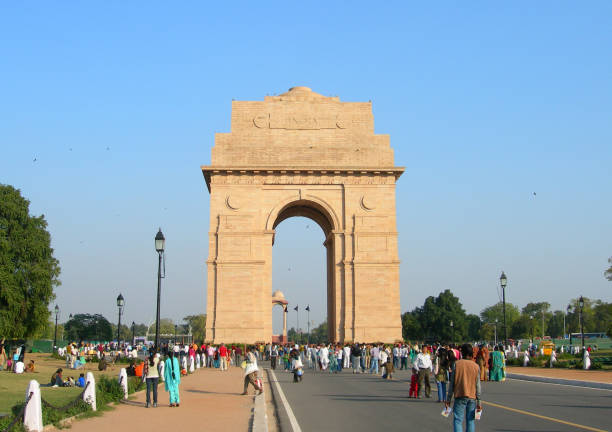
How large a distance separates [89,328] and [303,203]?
5196 cm

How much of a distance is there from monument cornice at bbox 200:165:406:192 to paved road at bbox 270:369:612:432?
23890 mm

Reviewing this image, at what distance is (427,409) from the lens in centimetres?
1430

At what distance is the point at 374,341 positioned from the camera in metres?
41.3

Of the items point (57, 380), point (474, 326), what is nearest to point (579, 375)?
point (57, 380)

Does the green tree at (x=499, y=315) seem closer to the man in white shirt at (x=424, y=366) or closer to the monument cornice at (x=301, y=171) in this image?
the monument cornice at (x=301, y=171)

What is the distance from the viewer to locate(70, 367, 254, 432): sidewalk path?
1176 centimetres

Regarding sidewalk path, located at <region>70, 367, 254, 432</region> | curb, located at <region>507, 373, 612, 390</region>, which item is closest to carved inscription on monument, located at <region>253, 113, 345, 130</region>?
curb, located at <region>507, 373, 612, 390</region>

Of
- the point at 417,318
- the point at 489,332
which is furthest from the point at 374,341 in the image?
the point at 489,332

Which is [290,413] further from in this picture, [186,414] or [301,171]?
[301,171]

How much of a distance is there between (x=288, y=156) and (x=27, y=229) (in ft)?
53.1

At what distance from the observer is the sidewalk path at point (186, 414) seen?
11.8 m

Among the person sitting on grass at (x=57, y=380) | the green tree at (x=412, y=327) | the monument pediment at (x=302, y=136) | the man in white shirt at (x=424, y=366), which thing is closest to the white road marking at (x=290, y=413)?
the man in white shirt at (x=424, y=366)

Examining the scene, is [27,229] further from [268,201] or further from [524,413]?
[524,413]

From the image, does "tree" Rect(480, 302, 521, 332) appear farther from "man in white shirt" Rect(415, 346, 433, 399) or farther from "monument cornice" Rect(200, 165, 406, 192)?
"man in white shirt" Rect(415, 346, 433, 399)
